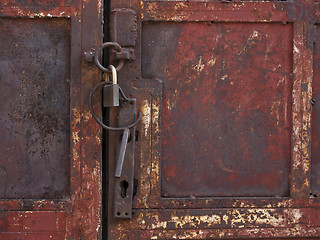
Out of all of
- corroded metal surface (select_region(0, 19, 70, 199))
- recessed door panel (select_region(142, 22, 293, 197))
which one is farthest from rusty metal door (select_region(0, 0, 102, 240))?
recessed door panel (select_region(142, 22, 293, 197))

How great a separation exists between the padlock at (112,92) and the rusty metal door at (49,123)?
0.23 feet

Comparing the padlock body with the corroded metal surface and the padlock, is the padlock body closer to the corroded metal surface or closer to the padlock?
the padlock

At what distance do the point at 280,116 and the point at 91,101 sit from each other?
2.01 feet

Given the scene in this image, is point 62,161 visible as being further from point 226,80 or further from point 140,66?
point 226,80

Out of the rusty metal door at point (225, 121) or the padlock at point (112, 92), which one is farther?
the rusty metal door at point (225, 121)

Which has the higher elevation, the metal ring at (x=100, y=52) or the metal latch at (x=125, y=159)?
→ the metal ring at (x=100, y=52)

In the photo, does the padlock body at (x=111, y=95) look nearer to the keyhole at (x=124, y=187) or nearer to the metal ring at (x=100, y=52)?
the metal ring at (x=100, y=52)

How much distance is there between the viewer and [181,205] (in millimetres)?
1189

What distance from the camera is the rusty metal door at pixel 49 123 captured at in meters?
1.15

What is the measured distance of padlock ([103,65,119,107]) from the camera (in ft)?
3.51

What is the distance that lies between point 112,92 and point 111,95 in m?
0.01

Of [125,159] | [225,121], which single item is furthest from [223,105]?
[125,159]

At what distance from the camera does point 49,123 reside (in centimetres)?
117

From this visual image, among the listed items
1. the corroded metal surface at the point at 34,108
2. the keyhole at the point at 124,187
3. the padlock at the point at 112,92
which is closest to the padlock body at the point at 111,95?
the padlock at the point at 112,92
